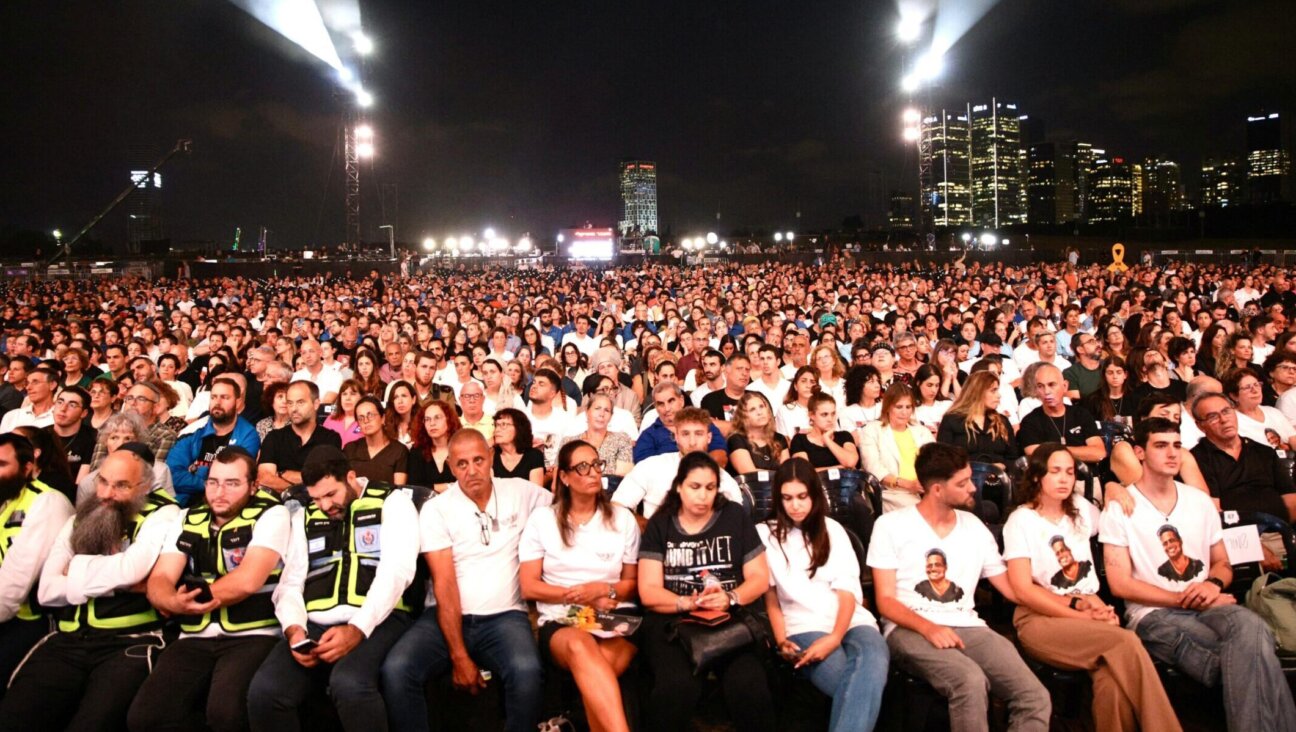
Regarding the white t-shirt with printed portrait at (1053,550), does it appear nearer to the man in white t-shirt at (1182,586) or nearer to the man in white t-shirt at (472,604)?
the man in white t-shirt at (1182,586)

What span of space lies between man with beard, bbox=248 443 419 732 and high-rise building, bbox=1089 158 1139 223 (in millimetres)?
168566

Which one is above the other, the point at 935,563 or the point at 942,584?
the point at 935,563

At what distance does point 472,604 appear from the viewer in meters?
4.13

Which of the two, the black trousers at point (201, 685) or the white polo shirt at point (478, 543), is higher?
the white polo shirt at point (478, 543)

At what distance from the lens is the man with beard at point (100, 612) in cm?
367

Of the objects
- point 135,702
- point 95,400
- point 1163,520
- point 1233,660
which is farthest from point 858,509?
point 95,400

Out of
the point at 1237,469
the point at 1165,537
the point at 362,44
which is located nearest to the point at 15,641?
the point at 1165,537

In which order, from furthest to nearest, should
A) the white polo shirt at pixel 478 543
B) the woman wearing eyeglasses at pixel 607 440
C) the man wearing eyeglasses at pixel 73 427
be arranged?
the man wearing eyeglasses at pixel 73 427, the woman wearing eyeglasses at pixel 607 440, the white polo shirt at pixel 478 543

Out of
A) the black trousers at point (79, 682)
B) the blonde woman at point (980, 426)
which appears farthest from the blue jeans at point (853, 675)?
the black trousers at point (79, 682)

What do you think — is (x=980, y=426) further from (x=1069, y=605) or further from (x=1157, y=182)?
(x=1157, y=182)

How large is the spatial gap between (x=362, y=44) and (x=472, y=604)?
39.0m

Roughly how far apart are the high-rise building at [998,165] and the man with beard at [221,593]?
13995 centimetres

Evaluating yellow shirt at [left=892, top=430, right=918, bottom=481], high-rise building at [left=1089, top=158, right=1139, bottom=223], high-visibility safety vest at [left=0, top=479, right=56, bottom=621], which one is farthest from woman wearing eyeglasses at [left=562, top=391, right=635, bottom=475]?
high-rise building at [left=1089, top=158, right=1139, bottom=223]

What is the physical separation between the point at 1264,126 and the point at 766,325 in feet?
460
